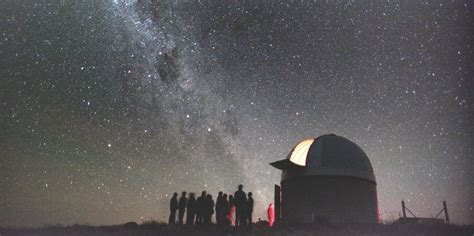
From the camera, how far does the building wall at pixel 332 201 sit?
1706 centimetres

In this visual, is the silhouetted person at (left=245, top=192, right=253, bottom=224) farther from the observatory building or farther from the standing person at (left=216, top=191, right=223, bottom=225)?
the observatory building

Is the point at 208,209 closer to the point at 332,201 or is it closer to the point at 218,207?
the point at 218,207

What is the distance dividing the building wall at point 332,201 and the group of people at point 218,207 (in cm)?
418

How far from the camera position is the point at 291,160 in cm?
1912

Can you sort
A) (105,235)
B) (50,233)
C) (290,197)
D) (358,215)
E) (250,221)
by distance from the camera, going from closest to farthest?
(105,235) < (50,233) < (250,221) < (358,215) < (290,197)

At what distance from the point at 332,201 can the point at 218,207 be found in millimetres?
6098

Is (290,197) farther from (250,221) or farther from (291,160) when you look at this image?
(250,221)

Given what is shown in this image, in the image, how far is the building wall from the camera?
17.1 metres

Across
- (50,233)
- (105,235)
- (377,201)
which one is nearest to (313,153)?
(377,201)

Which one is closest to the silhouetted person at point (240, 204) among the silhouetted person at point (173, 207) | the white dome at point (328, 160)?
the silhouetted person at point (173, 207)

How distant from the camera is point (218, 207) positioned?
45.8 ft

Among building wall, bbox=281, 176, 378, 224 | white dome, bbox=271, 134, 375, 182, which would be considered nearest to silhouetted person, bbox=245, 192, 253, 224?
building wall, bbox=281, 176, 378, 224

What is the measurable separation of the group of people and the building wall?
4.18 metres

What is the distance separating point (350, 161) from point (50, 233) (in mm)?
13298
